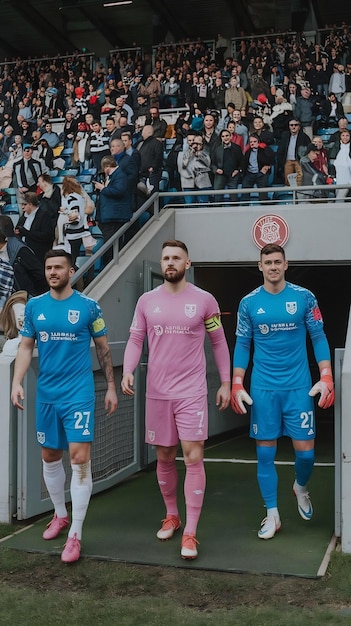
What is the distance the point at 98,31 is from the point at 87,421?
23885 mm

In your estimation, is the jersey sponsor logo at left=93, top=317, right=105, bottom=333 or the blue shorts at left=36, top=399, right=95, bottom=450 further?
the jersey sponsor logo at left=93, top=317, right=105, bottom=333

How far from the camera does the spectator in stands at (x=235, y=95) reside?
52.1 ft

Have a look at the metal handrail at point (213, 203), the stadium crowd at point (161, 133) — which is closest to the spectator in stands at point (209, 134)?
the stadium crowd at point (161, 133)

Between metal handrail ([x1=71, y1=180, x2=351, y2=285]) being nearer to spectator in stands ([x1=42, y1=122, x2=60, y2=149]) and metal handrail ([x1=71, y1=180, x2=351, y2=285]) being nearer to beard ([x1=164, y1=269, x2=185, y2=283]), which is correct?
beard ([x1=164, y1=269, x2=185, y2=283])

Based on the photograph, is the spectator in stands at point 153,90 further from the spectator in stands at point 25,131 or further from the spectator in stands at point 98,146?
the spectator in stands at point 98,146

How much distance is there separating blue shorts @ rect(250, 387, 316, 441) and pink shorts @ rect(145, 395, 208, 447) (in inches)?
17.2

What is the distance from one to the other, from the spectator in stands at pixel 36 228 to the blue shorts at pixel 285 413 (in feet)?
15.4

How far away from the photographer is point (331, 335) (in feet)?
57.4

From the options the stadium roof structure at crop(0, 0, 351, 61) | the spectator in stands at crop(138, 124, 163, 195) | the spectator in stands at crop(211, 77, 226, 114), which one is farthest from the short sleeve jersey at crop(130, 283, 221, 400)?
the stadium roof structure at crop(0, 0, 351, 61)

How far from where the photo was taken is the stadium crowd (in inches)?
367

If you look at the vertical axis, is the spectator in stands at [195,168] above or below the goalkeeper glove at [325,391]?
above

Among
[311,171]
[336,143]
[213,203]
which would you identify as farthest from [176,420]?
[336,143]

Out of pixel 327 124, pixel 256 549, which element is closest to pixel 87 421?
pixel 256 549

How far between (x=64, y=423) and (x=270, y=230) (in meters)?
5.82
